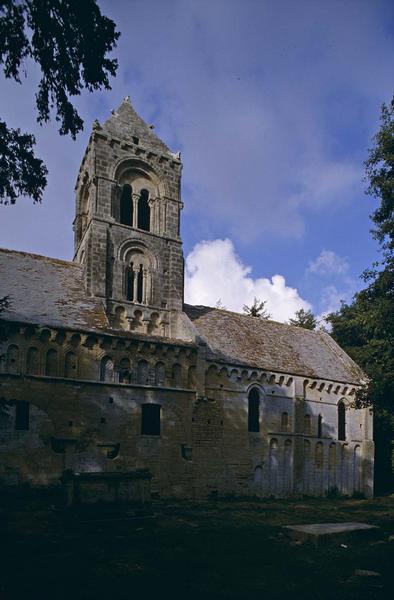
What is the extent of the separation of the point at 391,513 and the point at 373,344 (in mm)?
7916

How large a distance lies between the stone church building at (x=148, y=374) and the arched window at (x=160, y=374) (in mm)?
56

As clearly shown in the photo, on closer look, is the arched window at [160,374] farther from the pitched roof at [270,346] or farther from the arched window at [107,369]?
the pitched roof at [270,346]

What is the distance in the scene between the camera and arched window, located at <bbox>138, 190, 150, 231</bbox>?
29109 millimetres

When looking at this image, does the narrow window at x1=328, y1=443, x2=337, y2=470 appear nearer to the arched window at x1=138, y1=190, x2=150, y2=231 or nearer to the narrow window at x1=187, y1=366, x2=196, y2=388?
the narrow window at x1=187, y1=366, x2=196, y2=388

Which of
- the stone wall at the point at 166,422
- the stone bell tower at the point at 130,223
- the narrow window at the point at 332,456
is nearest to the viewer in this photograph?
the stone wall at the point at 166,422

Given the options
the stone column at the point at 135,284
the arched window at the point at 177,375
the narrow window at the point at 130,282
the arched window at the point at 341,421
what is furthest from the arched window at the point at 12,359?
the arched window at the point at 341,421

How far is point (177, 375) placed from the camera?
24.6 metres

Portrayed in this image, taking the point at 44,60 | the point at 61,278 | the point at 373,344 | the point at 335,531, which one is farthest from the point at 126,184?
the point at 335,531

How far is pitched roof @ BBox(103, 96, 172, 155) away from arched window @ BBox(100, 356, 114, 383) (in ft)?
43.8

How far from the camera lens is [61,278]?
26.5m

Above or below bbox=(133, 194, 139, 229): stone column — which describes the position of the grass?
below

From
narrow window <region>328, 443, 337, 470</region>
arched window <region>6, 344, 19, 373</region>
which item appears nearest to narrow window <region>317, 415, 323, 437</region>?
narrow window <region>328, 443, 337, 470</region>

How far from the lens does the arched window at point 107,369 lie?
2258cm

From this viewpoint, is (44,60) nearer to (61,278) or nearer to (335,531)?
(335,531)
